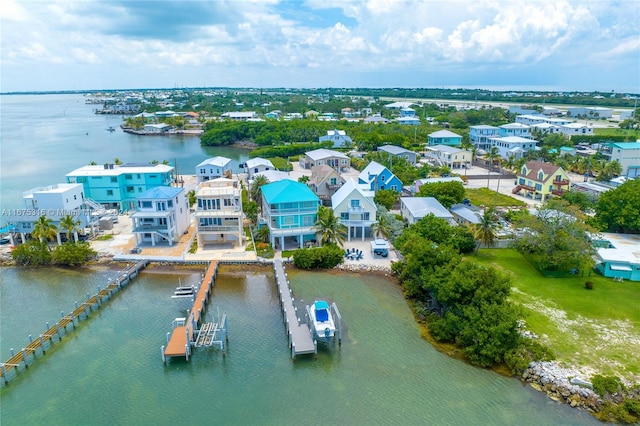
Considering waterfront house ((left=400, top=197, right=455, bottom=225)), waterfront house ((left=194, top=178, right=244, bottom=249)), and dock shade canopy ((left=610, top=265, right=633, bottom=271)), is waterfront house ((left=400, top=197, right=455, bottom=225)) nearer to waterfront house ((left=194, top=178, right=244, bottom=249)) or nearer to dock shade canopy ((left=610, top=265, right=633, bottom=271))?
dock shade canopy ((left=610, top=265, right=633, bottom=271))

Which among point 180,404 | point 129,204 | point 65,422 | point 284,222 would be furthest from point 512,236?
point 129,204

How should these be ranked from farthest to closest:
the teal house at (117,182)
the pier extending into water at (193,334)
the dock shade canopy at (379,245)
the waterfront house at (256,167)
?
the waterfront house at (256,167) < the teal house at (117,182) < the dock shade canopy at (379,245) < the pier extending into water at (193,334)

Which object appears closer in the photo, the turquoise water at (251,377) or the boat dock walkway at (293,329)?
the turquoise water at (251,377)

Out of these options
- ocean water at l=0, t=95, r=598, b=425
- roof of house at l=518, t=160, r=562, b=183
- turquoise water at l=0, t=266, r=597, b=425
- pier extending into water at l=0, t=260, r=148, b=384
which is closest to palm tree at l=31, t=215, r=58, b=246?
ocean water at l=0, t=95, r=598, b=425

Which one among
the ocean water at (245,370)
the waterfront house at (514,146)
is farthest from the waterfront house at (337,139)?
the ocean water at (245,370)

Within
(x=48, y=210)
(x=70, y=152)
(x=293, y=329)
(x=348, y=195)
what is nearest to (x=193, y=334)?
(x=293, y=329)

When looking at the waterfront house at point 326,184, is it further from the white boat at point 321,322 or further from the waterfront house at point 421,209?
the white boat at point 321,322
